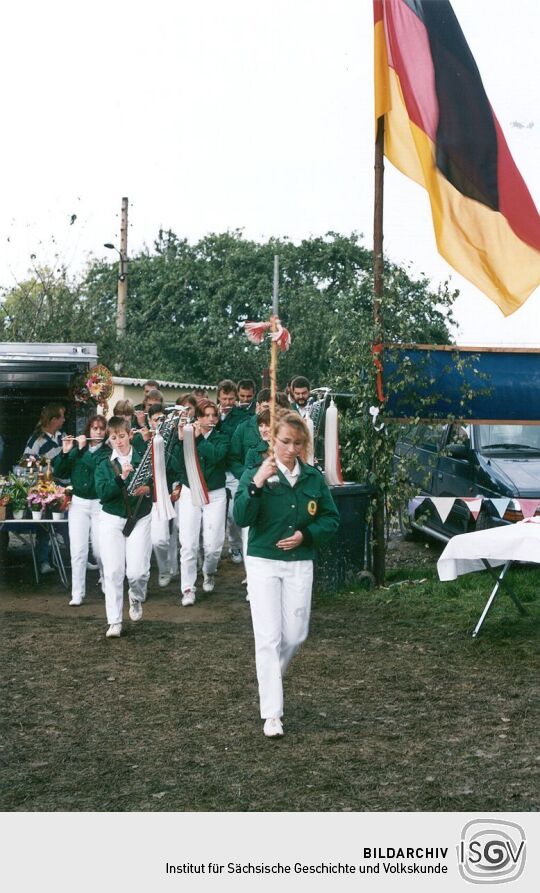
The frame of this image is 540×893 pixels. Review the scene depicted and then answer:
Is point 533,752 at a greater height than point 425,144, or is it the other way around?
point 425,144

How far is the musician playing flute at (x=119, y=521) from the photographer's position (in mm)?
9109

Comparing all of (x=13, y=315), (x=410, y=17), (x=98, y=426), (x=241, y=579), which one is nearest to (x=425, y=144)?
(x=410, y=17)

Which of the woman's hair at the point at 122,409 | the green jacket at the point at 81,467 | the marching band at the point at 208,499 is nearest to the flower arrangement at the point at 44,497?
the marching band at the point at 208,499

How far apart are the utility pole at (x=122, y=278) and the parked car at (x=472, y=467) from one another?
20.0m

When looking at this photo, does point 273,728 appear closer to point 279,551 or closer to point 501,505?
point 279,551

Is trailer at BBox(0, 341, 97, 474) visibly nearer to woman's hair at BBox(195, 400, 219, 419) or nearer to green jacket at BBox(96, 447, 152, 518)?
woman's hair at BBox(195, 400, 219, 419)

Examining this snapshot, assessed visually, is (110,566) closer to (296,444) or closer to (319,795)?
(296,444)

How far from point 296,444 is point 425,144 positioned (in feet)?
16.9

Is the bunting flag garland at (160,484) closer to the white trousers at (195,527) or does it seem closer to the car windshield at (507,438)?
the white trousers at (195,527)

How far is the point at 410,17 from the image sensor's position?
1023cm

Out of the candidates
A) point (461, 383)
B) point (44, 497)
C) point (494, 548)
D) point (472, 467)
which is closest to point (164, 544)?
point (44, 497)

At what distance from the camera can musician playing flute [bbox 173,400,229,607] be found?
34.1 feet

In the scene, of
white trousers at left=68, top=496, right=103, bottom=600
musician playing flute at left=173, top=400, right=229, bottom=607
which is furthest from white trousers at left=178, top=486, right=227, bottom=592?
white trousers at left=68, top=496, right=103, bottom=600

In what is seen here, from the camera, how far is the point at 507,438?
12.4 meters
